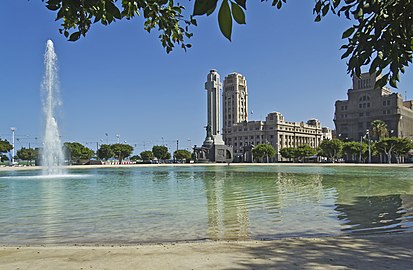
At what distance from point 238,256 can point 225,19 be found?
5197mm

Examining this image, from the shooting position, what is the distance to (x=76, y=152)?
357 ft

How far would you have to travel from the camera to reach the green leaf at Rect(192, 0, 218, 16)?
223cm

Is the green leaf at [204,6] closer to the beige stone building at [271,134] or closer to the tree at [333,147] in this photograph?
the tree at [333,147]

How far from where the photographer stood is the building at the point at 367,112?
450ft

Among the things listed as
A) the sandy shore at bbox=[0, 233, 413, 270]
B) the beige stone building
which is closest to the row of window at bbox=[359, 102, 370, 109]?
the beige stone building

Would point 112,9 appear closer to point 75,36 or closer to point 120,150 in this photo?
point 75,36

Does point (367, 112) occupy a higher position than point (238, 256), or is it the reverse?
point (367, 112)

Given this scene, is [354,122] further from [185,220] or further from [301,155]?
[185,220]

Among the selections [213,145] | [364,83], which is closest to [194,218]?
[213,145]

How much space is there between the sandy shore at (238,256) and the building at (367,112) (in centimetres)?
14154

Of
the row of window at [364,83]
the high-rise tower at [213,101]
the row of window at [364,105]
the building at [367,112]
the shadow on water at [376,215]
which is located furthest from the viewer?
the row of window at [364,83]

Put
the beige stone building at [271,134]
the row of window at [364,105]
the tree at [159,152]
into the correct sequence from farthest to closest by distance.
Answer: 1. the beige stone building at [271,134]
2. the row of window at [364,105]
3. the tree at [159,152]

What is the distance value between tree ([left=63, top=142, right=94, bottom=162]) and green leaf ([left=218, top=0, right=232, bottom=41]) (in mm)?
113423

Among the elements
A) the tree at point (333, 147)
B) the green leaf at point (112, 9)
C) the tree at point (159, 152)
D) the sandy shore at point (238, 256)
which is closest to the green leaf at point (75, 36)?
the green leaf at point (112, 9)
